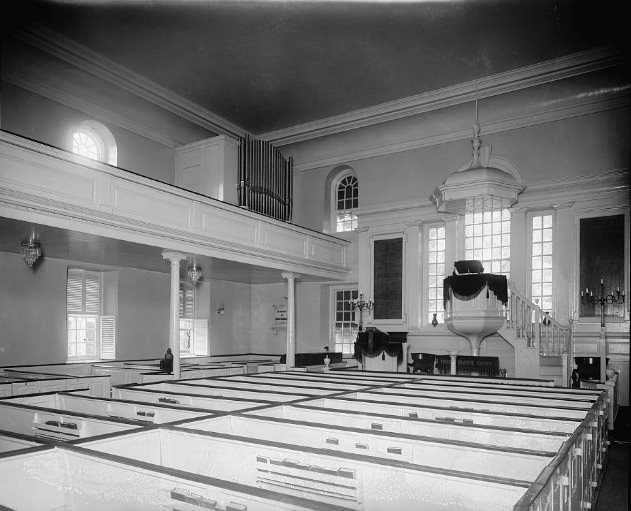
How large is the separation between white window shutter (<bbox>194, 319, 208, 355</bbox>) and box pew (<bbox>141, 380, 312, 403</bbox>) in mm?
7028

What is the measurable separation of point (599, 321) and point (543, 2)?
5.91 meters

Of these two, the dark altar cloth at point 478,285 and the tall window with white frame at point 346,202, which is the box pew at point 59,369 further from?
the dark altar cloth at point 478,285

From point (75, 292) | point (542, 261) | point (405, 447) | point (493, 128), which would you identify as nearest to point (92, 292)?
point (75, 292)

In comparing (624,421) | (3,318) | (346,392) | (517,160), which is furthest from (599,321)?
(3,318)

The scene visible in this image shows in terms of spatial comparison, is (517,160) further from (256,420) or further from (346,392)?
(256,420)

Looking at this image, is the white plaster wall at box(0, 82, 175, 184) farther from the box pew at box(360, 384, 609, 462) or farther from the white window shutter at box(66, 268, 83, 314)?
the box pew at box(360, 384, 609, 462)

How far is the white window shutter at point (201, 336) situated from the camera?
47.5 ft

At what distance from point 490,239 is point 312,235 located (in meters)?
4.03

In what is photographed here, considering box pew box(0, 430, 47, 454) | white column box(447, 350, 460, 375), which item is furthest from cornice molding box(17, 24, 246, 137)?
white column box(447, 350, 460, 375)

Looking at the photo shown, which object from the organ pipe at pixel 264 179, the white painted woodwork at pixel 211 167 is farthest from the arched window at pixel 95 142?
the organ pipe at pixel 264 179

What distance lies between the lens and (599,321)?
10805 mm

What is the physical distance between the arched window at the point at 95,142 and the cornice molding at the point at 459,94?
445 centimetres

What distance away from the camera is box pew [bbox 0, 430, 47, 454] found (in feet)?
12.0

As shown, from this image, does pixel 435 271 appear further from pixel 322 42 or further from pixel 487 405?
pixel 487 405
